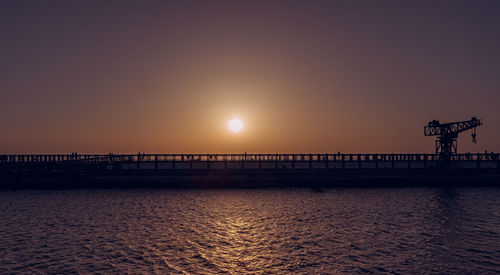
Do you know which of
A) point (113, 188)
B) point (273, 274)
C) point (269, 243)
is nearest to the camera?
point (273, 274)

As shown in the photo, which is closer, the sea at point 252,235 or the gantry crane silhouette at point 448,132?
the sea at point 252,235

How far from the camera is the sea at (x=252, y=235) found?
19.2 m

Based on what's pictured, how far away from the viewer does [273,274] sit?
1798cm

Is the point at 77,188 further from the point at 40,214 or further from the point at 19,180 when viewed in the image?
the point at 40,214

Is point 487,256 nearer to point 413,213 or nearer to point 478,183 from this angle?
point 413,213

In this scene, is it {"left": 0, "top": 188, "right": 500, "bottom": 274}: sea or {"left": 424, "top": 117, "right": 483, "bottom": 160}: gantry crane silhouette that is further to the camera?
{"left": 424, "top": 117, "right": 483, "bottom": 160}: gantry crane silhouette

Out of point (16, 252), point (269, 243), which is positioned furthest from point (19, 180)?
point (269, 243)

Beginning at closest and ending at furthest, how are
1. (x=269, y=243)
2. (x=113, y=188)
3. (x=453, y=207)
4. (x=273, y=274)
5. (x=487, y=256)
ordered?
(x=273, y=274)
(x=487, y=256)
(x=269, y=243)
(x=453, y=207)
(x=113, y=188)

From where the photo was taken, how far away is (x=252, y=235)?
2616 cm

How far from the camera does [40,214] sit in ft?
115

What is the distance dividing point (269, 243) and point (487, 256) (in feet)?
43.5

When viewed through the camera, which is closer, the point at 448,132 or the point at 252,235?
the point at 252,235

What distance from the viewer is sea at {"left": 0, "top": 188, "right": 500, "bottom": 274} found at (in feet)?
63.1

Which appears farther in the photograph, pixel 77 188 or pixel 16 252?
pixel 77 188
